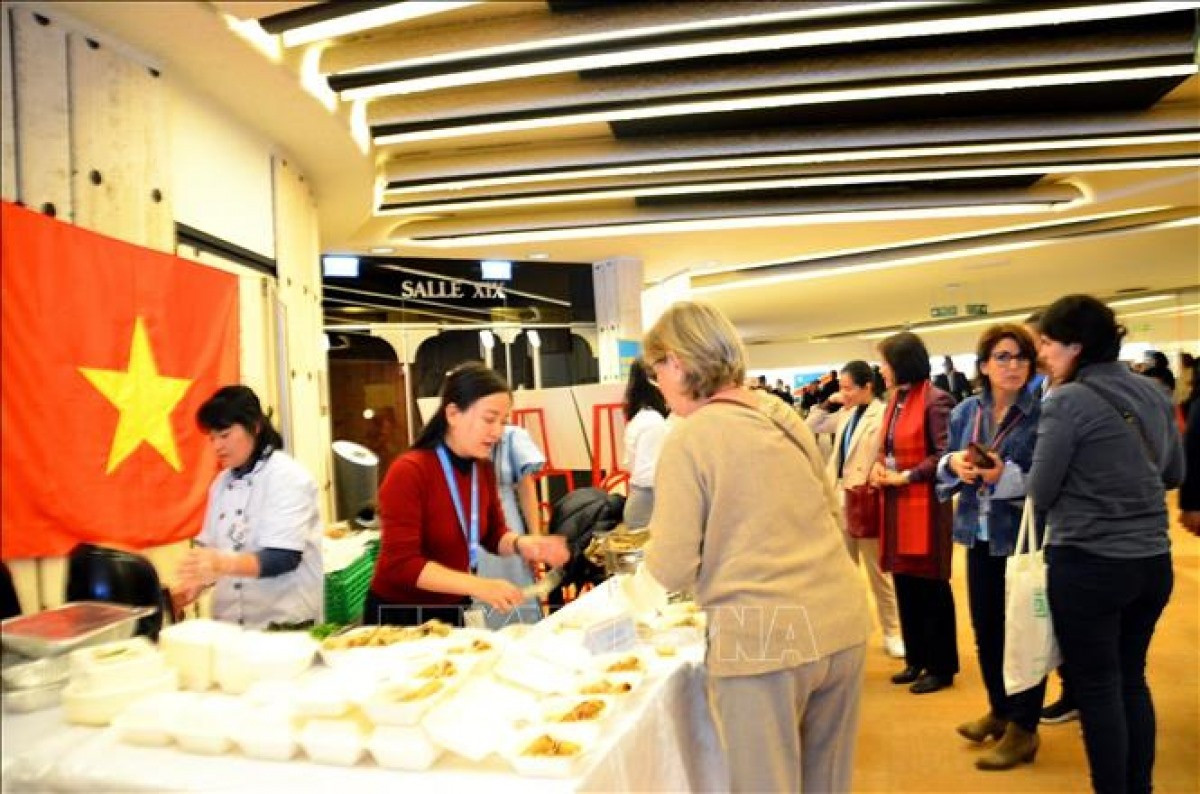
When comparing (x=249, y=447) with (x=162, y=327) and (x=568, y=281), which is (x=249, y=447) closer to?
(x=162, y=327)

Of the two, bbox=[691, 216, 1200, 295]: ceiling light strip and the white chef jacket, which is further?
bbox=[691, 216, 1200, 295]: ceiling light strip

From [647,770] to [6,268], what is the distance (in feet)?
4.29

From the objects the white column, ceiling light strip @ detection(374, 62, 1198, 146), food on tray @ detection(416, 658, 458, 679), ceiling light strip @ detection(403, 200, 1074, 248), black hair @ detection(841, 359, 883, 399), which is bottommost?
food on tray @ detection(416, 658, 458, 679)

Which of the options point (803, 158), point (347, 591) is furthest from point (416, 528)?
point (803, 158)

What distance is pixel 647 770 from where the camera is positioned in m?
1.56

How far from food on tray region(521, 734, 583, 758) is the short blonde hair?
72 centimetres

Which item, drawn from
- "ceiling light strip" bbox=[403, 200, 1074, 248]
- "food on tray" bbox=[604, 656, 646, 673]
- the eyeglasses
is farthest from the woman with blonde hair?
"ceiling light strip" bbox=[403, 200, 1074, 248]

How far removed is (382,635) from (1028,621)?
6.24 ft

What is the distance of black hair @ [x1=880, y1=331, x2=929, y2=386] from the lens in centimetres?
350

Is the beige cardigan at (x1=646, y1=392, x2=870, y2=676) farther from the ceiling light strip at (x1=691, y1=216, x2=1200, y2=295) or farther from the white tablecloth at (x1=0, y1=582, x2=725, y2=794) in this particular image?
the ceiling light strip at (x1=691, y1=216, x2=1200, y2=295)

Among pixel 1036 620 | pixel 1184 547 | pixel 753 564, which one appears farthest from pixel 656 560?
pixel 1184 547

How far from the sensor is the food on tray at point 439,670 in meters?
1.51

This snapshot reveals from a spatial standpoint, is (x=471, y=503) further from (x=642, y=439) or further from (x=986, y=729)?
(x=986, y=729)

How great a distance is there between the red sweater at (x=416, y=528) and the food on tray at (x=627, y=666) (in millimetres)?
575
